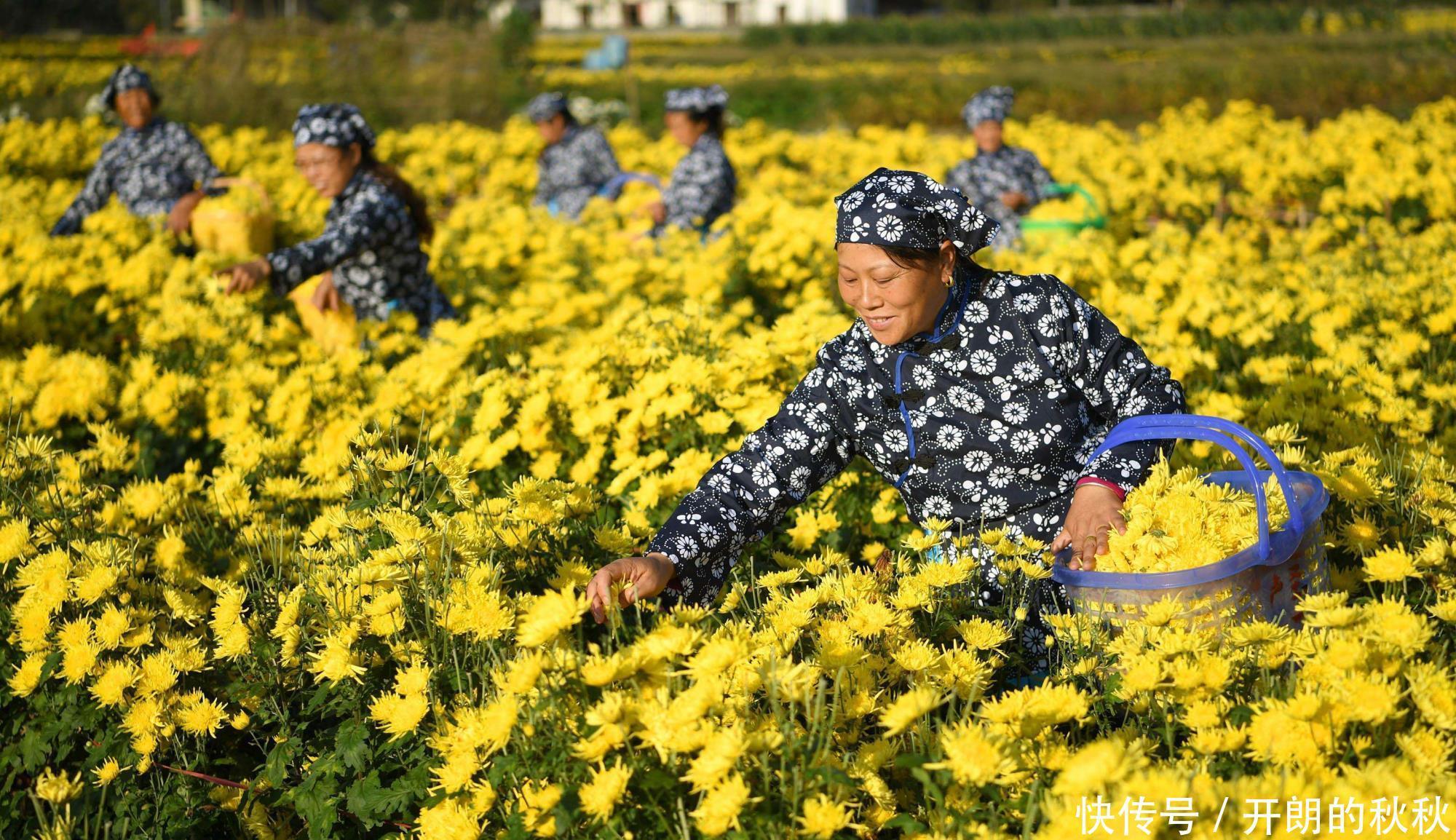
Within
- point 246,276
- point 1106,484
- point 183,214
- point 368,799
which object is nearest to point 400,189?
point 246,276

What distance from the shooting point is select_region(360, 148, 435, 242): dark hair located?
465cm

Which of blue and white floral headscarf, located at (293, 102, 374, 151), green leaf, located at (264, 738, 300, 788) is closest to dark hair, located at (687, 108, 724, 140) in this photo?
blue and white floral headscarf, located at (293, 102, 374, 151)

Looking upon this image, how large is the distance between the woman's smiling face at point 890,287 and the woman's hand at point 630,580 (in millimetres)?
604

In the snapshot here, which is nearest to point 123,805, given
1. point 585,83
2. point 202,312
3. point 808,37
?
point 202,312

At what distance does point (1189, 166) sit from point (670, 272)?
505 cm

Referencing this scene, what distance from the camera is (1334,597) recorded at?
1.61 m

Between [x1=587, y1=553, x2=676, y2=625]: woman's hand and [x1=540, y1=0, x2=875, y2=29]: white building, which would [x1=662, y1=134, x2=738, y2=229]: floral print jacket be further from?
[x1=540, y1=0, x2=875, y2=29]: white building

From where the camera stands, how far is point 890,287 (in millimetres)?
2203

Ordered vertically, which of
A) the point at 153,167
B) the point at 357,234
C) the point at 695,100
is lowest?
the point at 357,234

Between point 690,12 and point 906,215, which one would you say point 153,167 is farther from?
point 690,12

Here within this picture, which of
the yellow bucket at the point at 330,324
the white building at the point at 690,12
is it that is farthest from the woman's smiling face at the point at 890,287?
the white building at the point at 690,12

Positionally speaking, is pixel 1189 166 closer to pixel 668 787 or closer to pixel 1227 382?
pixel 1227 382

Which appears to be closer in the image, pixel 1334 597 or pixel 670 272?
pixel 1334 597

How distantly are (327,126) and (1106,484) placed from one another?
342 cm
